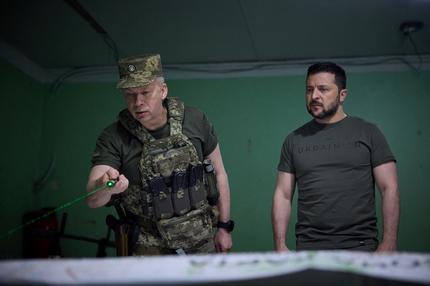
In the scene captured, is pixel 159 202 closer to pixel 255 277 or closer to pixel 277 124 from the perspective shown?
pixel 255 277

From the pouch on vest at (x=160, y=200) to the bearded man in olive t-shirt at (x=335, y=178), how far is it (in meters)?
0.59

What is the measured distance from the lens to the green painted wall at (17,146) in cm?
315

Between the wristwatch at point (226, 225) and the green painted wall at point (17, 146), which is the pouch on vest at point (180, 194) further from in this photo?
the green painted wall at point (17, 146)

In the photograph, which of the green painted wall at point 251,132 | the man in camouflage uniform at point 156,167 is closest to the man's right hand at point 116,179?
the man in camouflage uniform at point 156,167

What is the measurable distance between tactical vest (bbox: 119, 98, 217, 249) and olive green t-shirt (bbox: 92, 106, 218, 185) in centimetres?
4

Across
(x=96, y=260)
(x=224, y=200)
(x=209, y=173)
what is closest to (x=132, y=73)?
(x=209, y=173)

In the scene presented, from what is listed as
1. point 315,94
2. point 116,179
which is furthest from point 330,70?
point 116,179

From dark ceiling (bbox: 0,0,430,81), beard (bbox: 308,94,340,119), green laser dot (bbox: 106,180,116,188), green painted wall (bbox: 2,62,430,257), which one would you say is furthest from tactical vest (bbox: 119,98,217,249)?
green painted wall (bbox: 2,62,430,257)

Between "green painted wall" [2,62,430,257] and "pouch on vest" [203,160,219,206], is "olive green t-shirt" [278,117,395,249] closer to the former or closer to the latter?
"pouch on vest" [203,160,219,206]

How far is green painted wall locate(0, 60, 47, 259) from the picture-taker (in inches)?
124

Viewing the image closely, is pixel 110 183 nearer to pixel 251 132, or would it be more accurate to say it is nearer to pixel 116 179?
pixel 116 179

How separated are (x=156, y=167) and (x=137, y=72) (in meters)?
0.44

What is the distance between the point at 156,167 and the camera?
1644 millimetres

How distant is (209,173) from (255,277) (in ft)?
4.30
